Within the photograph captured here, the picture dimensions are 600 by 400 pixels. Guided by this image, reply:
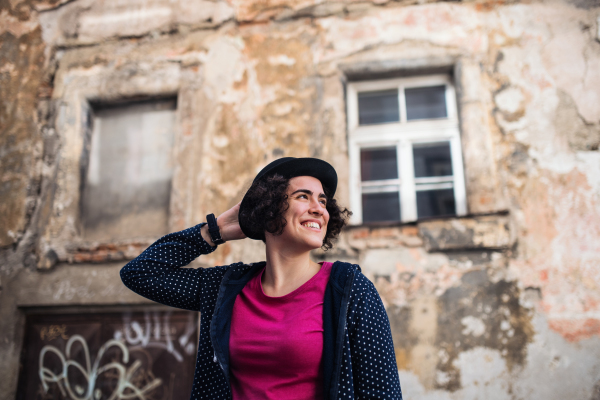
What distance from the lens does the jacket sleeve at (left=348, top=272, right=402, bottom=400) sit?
4.39ft

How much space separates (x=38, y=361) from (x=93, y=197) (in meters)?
1.49

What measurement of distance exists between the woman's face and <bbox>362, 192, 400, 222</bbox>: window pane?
1.97m

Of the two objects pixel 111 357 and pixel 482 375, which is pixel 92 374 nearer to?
pixel 111 357

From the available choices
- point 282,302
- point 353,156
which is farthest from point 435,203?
point 282,302

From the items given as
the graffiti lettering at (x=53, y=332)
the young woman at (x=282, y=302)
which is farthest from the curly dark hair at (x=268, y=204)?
the graffiti lettering at (x=53, y=332)

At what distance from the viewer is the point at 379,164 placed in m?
3.88

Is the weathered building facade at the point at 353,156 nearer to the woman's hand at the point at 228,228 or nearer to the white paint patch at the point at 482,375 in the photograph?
the white paint patch at the point at 482,375

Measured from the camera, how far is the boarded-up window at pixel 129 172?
12.8 ft

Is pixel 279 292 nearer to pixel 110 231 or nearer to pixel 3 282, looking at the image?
pixel 110 231

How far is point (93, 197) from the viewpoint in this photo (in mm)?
4035

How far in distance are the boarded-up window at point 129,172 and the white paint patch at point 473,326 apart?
260 cm

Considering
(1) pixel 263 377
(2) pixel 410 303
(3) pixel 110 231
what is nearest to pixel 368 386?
(1) pixel 263 377

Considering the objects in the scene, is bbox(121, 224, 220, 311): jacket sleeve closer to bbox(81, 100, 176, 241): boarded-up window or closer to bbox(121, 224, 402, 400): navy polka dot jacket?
bbox(121, 224, 402, 400): navy polka dot jacket

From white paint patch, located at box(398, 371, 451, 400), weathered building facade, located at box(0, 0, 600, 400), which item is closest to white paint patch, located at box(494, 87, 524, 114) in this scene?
weathered building facade, located at box(0, 0, 600, 400)
